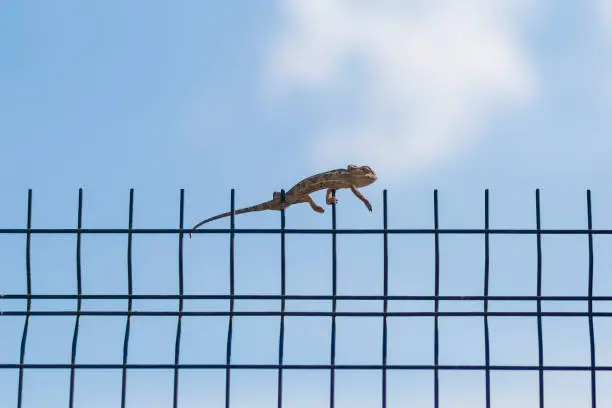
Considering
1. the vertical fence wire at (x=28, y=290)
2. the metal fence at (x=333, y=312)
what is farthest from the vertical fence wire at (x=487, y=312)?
the vertical fence wire at (x=28, y=290)

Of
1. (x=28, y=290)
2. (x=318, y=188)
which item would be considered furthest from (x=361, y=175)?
(x=28, y=290)

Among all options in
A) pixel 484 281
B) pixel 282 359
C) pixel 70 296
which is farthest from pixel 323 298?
pixel 70 296

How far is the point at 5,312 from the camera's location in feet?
73.2

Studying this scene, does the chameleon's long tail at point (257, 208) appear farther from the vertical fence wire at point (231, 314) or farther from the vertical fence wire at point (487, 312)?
the vertical fence wire at point (487, 312)

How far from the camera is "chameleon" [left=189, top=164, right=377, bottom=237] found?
2300 centimetres

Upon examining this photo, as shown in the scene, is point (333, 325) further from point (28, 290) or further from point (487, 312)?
point (28, 290)

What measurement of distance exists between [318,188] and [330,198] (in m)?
0.29

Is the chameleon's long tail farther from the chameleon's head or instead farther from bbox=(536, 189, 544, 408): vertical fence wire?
bbox=(536, 189, 544, 408): vertical fence wire

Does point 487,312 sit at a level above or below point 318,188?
below

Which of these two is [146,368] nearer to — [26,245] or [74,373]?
[74,373]

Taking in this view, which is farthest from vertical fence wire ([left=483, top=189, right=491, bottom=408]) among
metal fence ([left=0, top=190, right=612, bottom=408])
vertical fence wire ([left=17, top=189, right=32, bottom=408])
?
vertical fence wire ([left=17, top=189, right=32, bottom=408])

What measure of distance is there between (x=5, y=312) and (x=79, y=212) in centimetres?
190

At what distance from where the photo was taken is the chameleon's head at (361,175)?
23344 millimetres

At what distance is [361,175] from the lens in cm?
2347
